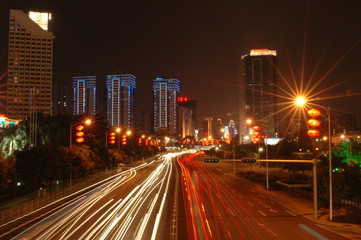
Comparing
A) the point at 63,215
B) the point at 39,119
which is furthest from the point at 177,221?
the point at 39,119

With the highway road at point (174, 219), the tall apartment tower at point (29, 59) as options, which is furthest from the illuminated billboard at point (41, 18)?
the highway road at point (174, 219)

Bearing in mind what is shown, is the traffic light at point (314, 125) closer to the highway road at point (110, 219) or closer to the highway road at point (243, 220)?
the highway road at point (243, 220)

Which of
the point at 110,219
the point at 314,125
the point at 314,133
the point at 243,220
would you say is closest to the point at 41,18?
the point at 110,219

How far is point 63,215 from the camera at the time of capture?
2716 centimetres

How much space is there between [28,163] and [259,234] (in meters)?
29.1

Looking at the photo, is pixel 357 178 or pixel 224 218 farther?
pixel 357 178

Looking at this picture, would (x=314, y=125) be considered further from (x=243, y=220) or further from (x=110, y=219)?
(x=110, y=219)

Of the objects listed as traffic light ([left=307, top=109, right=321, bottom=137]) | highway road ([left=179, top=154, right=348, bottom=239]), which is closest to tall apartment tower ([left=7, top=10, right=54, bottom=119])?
A: highway road ([left=179, top=154, right=348, bottom=239])

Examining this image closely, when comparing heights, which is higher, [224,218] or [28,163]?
[28,163]

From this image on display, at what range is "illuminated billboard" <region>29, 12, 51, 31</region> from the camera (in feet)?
600

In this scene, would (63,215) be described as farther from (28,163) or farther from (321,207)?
(321,207)

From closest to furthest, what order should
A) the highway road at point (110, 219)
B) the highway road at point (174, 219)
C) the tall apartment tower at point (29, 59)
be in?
the highway road at point (110, 219), the highway road at point (174, 219), the tall apartment tower at point (29, 59)

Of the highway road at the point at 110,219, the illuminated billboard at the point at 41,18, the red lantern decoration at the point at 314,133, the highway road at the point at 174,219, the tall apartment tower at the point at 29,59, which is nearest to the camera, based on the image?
the red lantern decoration at the point at 314,133

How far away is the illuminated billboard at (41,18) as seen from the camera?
18288 cm
